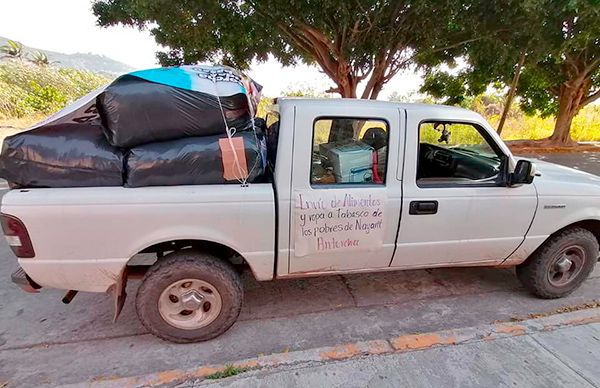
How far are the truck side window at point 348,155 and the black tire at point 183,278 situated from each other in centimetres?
94

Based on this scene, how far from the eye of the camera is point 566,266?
9.82ft

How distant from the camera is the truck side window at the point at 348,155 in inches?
95.7

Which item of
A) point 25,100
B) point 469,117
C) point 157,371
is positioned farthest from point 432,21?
point 25,100

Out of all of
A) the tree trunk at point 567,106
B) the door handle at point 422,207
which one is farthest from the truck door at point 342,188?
the tree trunk at point 567,106

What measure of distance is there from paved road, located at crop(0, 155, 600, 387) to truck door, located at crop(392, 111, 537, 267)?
473 millimetres

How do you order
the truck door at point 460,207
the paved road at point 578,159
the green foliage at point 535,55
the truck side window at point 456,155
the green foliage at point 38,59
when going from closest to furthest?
the truck door at point 460,207 < the truck side window at point 456,155 < the green foliage at point 535,55 < the paved road at point 578,159 < the green foliage at point 38,59

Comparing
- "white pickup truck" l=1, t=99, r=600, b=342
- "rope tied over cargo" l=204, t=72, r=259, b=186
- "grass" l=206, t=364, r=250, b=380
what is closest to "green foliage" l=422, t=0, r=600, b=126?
"white pickup truck" l=1, t=99, r=600, b=342

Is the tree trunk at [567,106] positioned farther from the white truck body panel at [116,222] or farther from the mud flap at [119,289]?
the mud flap at [119,289]

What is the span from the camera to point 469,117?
2635 millimetres

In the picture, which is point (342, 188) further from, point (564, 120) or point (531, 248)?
point (564, 120)

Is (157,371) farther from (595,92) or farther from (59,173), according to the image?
(595,92)

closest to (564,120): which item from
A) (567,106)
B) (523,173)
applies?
(567,106)

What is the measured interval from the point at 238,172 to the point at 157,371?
4.56 ft

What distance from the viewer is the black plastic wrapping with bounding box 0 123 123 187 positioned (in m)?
1.99
